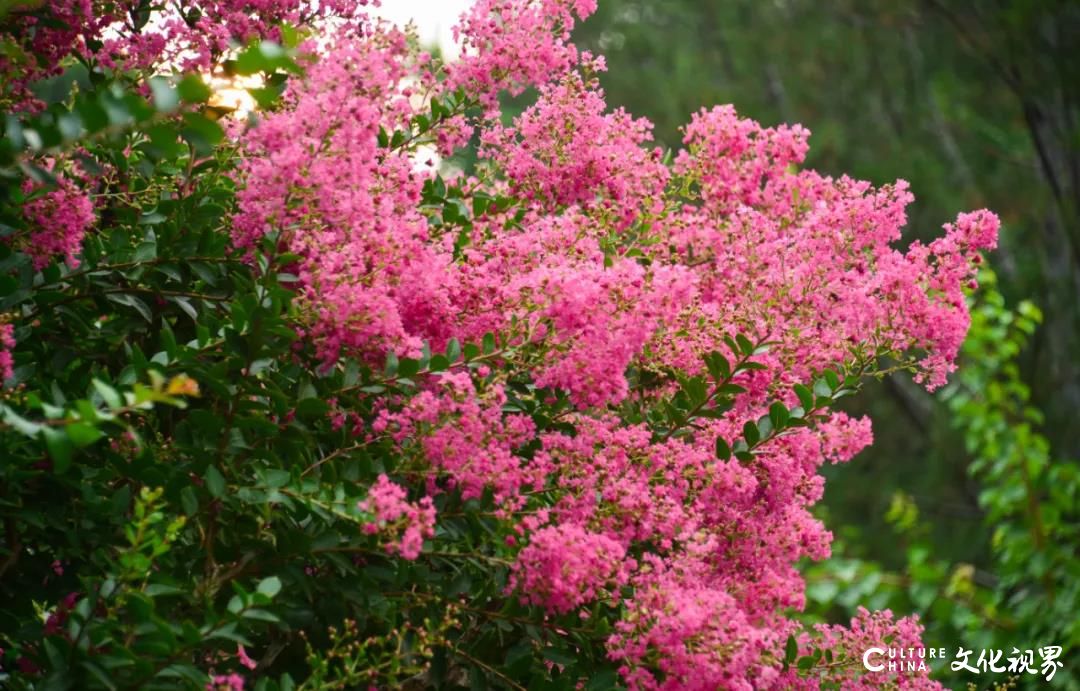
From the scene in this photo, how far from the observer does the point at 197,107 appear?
2512mm

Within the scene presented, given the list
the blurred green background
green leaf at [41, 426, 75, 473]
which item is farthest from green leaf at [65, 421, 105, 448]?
the blurred green background

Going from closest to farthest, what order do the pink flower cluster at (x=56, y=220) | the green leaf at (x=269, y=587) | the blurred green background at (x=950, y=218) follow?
1. the green leaf at (x=269, y=587)
2. the pink flower cluster at (x=56, y=220)
3. the blurred green background at (x=950, y=218)

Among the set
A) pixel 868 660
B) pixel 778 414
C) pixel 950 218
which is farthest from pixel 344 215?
pixel 950 218

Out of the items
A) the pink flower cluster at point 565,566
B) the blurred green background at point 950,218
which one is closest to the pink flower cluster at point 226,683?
the pink flower cluster at point 565,566

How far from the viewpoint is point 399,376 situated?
239cm

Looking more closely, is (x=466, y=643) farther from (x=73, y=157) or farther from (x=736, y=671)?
(x=73, y=157)

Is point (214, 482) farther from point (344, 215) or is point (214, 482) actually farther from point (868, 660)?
point (868, 660)

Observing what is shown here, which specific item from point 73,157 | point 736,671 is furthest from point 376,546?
point 73,157

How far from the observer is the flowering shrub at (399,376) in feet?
7.29

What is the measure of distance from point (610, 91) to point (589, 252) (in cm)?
1466

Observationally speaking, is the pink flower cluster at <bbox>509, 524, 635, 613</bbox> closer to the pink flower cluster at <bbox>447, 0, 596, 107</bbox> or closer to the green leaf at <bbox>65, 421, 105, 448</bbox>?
the green leaf at <bbox>65, 421, 105, 448</bbox>

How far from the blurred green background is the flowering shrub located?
84 cm

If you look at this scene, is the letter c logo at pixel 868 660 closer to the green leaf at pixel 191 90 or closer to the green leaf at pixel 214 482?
the green leaf at pixel 214 482

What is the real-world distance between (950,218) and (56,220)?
1082 cm
